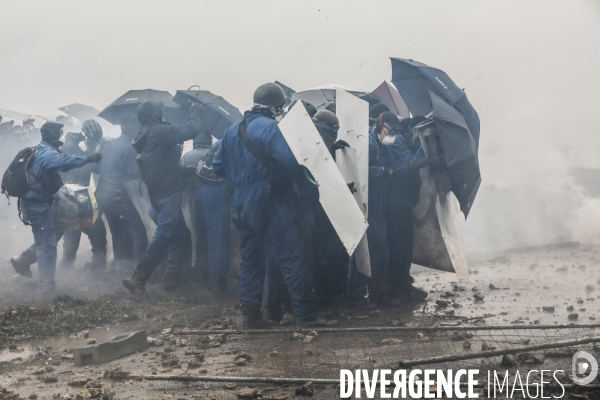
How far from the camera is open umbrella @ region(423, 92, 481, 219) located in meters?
6.36

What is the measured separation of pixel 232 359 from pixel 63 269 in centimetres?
566

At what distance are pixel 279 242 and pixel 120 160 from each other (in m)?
3.83

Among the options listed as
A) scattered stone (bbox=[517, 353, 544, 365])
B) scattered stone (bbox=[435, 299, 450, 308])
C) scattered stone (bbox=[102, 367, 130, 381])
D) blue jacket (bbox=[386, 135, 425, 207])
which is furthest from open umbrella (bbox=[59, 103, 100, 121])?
scattered stone (bbox=[517, 353, 544, 365])

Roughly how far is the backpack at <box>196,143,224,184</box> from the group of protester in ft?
0.04

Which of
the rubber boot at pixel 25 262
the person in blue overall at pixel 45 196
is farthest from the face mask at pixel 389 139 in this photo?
the rubber boot at pixel 25 262

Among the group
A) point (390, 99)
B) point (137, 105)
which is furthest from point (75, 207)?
point (390, 99)

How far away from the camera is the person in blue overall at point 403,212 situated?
6883 millimetres

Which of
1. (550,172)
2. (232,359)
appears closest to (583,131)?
(550,172)

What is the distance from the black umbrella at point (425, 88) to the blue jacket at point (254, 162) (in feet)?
6.69

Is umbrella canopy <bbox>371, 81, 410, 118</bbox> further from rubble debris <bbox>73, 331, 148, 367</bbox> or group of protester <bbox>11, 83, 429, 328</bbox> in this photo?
rubble debris <bbox>73, 331, 148, 367</bbox>

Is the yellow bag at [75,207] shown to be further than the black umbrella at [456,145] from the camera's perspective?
Yes

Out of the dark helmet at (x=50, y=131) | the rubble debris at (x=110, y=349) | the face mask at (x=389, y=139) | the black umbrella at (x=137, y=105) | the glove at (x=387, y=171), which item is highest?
the black umbrella at (x=137, y=105)

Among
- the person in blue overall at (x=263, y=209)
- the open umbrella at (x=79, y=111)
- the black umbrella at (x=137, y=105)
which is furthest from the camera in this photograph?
the open umbrella at (x=79, y=111)

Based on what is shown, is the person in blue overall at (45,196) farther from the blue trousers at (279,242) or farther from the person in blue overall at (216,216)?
the blue trousers at (279,242)
